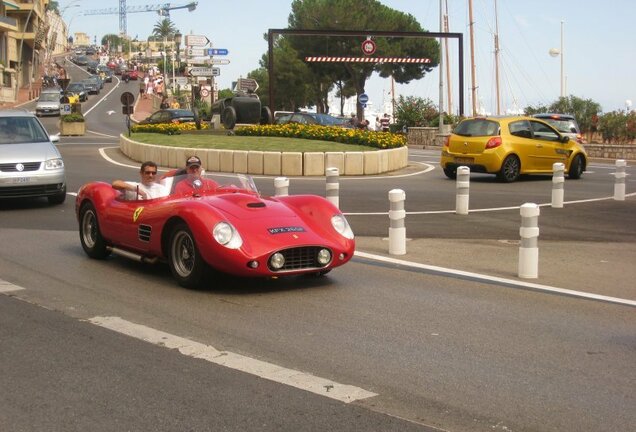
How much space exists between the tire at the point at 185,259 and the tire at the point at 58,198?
25.3ft

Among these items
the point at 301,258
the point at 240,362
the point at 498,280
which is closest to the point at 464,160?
the point at 498,280

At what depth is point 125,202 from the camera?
32.8 ft

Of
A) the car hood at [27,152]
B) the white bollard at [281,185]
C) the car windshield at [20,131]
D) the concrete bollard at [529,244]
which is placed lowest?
the concrete bollard at [529,244]

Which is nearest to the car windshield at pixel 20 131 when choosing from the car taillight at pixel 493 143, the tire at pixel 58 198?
the tire at pixel 58 198

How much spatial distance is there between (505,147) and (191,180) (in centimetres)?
1372

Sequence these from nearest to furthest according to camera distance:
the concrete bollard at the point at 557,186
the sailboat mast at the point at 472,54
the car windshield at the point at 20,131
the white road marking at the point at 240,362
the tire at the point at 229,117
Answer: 1. the white road marking at the point at 240,362
2. the car windshield at the point at 20,131
3. the concrete bollard at the point at 557,186
4. the tire at the point at 229,117
5. the sailboat mast at the point at 472,54

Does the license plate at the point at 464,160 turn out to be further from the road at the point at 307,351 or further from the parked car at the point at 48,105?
the parked car at the point at 48,105

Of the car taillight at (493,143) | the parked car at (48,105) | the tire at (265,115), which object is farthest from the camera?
the parked car at (48,105)

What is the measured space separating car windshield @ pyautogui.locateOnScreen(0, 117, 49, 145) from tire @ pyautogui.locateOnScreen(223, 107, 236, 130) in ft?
63.3

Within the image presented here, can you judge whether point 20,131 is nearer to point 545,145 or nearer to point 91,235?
point 91,235

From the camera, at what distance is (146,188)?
9953 mm

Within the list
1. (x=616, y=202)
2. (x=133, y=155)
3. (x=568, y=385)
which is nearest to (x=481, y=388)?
(x=568, y=385)

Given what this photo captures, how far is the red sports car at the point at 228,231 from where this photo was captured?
8477 mm

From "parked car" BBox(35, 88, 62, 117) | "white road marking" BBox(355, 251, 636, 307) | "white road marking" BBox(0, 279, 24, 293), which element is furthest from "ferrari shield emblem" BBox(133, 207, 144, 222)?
"parked car" BBox(35, 88, 62, 117)
